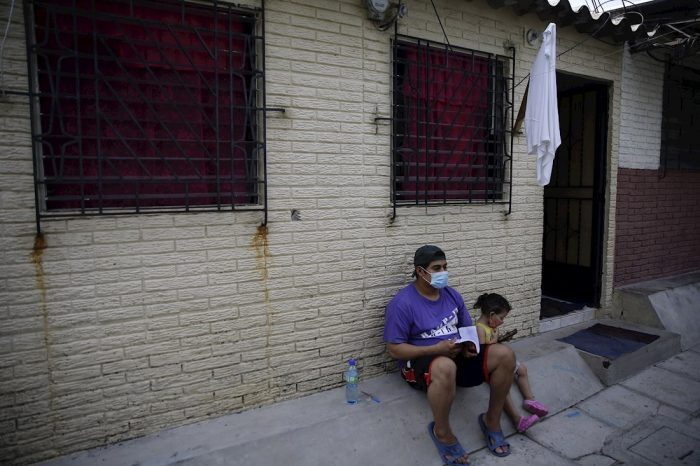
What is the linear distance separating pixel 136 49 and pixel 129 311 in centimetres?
164

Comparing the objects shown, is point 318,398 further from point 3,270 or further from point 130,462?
point 3,270

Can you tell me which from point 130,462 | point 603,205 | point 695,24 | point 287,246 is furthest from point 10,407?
point 695,24

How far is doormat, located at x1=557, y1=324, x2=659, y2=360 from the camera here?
4.84m

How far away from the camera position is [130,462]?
279 cm

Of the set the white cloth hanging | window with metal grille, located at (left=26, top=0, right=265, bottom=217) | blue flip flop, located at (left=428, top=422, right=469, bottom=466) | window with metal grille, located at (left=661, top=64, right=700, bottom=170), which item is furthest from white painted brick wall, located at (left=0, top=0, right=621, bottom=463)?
window with metal grille, located at (left=661, top=64, right=700, bottom=170)

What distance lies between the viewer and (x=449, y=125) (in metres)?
4.43

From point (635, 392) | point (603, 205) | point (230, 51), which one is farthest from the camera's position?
point (603, 205)

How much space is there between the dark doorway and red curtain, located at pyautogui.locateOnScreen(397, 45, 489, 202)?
67.5 inches

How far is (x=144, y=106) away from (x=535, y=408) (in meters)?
3.70

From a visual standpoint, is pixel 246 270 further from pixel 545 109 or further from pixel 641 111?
pixel 641 111

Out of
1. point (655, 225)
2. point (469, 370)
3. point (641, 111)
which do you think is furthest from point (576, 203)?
point (469, 370)

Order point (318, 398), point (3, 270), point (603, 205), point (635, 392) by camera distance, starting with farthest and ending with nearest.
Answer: point (603, 205), point (635, 392), point (318, 398), point (3, 270)

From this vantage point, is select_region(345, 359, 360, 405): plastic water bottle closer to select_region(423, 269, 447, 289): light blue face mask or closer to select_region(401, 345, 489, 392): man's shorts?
select_region(401, 345, 489, 392): man's shorts

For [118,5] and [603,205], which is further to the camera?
[603,205]
